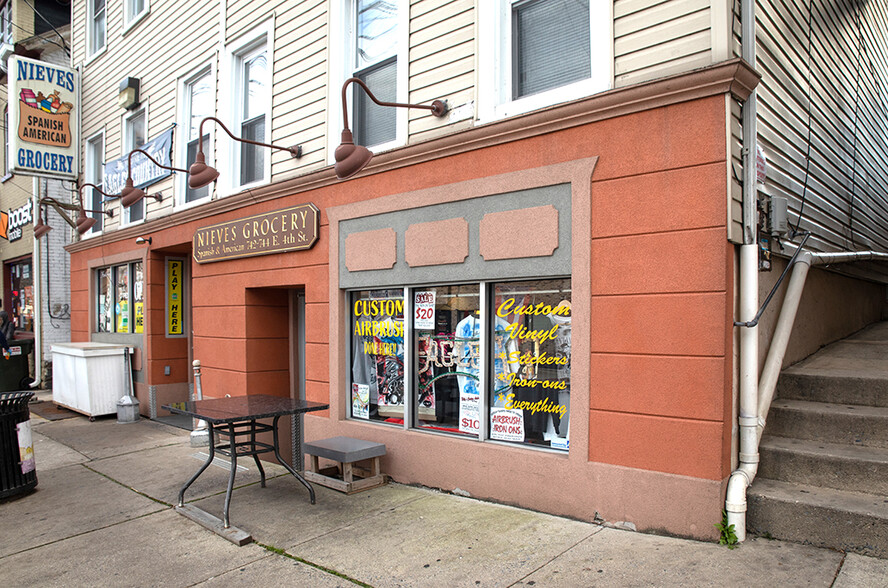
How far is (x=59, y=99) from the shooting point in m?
12.7

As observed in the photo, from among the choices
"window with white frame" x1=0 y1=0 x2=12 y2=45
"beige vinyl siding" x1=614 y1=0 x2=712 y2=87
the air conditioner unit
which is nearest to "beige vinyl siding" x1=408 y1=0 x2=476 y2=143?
"beige vinyl siding" x1=614 y1=0 x2=712 y2=87

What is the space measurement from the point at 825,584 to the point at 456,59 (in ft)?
16.3

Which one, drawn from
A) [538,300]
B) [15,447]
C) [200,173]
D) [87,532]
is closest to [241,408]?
[87,532]

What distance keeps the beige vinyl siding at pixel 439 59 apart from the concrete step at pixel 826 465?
12.4 feet

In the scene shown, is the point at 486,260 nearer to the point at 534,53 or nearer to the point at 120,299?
the point at 534,53

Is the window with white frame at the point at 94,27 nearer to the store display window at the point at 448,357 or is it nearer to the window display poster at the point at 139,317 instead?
the window display poster at the point at 139,317

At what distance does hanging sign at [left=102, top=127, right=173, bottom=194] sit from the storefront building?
4.24ft

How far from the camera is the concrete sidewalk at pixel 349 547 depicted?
3809 mm

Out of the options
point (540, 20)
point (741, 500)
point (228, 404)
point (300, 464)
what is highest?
point (540, 20)

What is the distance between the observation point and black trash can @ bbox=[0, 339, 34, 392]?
41.5ft

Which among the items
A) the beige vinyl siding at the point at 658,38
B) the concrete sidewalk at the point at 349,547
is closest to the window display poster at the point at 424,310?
the concrete sidewalk at the point at 349,547

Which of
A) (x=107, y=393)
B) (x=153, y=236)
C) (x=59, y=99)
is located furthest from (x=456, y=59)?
(x=59, y=99)

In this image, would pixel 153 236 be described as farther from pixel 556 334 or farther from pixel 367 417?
pixel 556 334

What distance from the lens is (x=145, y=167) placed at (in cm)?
1098
